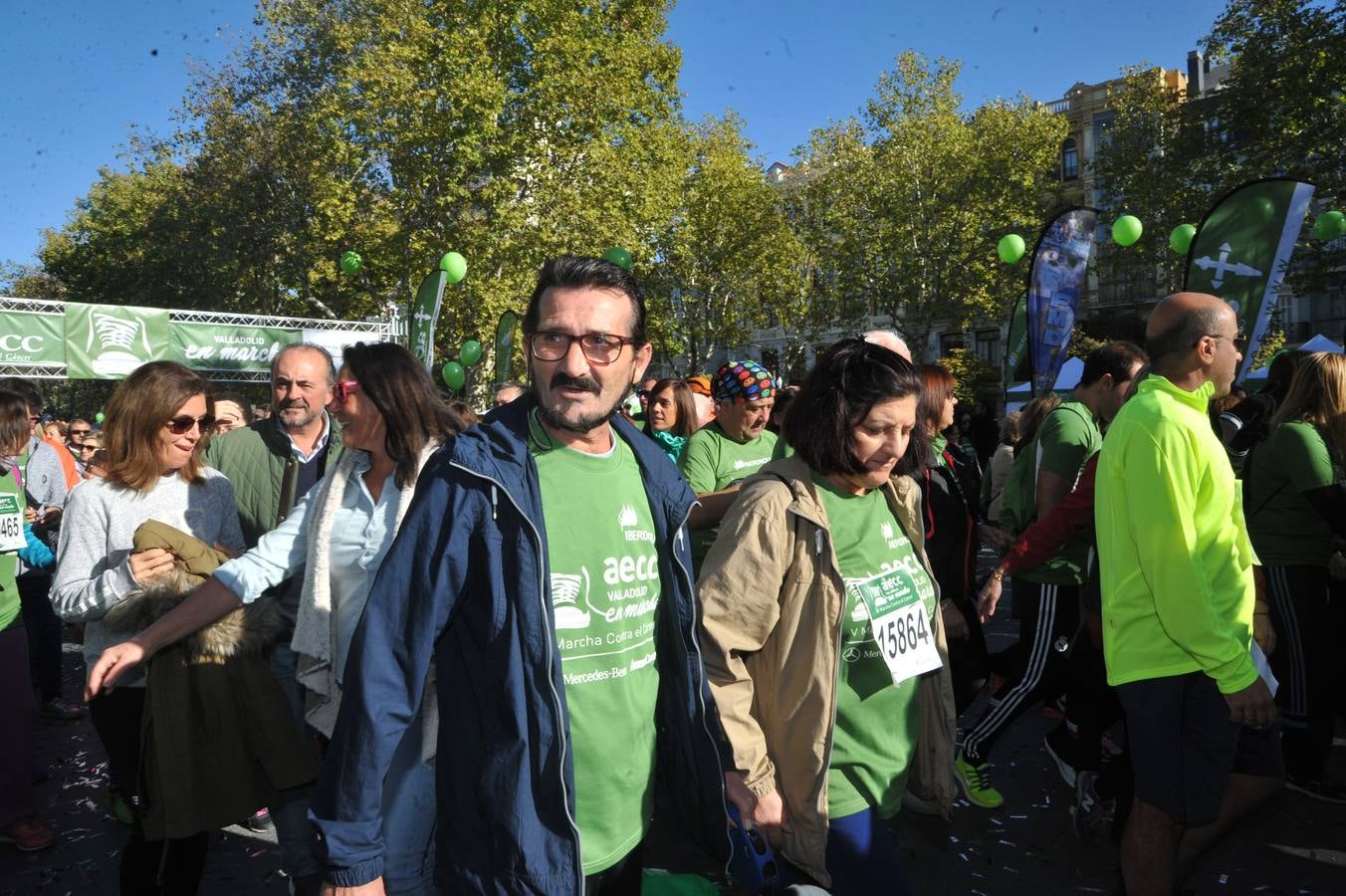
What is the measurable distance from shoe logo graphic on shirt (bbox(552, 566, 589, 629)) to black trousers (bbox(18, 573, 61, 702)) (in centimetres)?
578

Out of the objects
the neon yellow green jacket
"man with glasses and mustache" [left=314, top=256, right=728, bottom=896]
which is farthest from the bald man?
"man with glasses and mustache" [left=314, top=256, right=728, bottom=896]

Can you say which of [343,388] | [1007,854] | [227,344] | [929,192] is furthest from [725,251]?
[343,388]

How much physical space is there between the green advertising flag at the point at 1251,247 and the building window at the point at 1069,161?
38233 mm

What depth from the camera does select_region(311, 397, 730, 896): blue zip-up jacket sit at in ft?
5.01

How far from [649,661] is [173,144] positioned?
90.0ft

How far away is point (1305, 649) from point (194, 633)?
4180mm

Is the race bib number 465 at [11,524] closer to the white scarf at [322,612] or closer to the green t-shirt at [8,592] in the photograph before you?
the green t-shirt at [8,592]

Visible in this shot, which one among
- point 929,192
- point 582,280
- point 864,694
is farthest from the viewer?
point 929,192

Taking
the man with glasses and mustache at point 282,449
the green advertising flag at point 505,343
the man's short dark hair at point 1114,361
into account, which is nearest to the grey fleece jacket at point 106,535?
the man with glasses and mustache at point 282,449

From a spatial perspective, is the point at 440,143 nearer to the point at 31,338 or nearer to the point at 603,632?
the point at 31,338

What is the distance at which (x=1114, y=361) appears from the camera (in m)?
4.17

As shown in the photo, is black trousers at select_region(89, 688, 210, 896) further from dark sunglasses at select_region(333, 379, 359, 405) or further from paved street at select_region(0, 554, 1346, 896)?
paved street at select_region(0, 554, 1346, 896)

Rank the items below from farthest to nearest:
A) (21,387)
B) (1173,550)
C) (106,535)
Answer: (21,387)
(106,535)
(1173,550)

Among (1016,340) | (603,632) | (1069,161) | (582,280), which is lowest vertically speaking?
(603,632)
